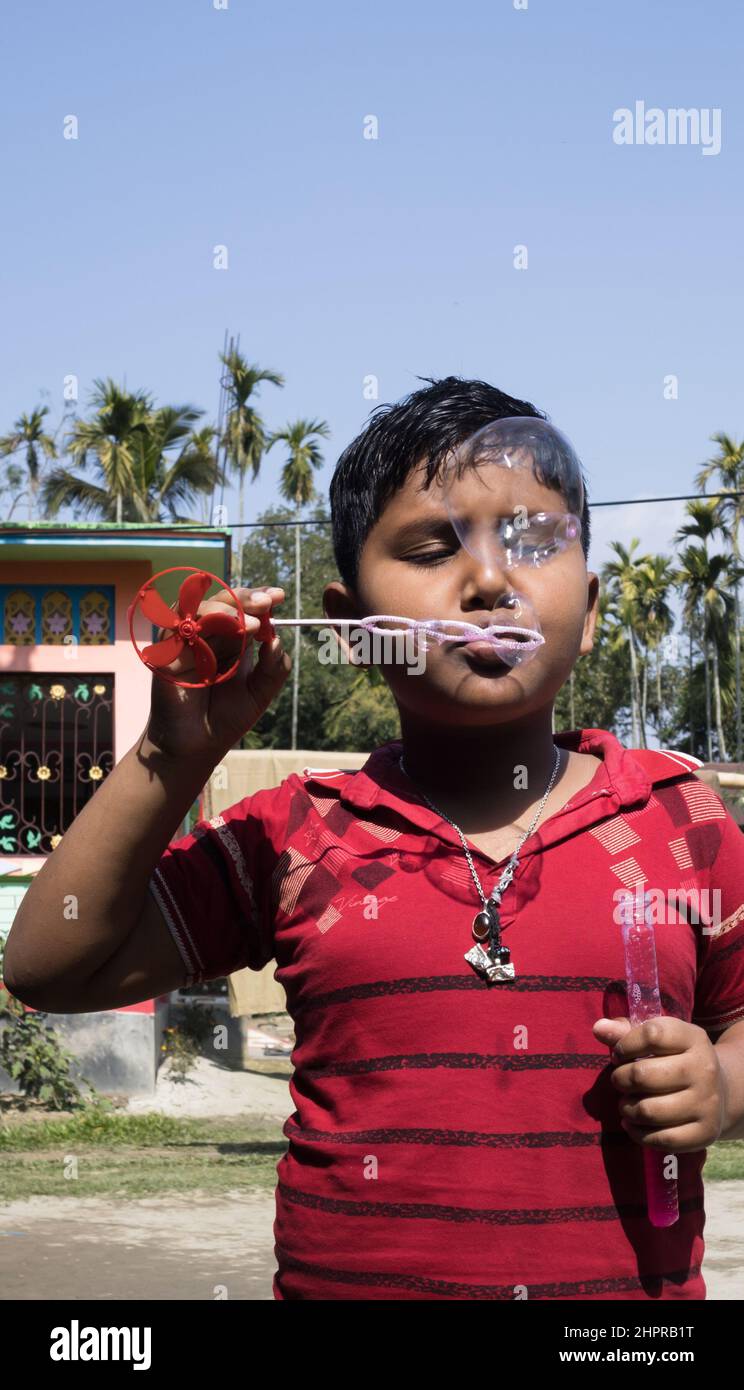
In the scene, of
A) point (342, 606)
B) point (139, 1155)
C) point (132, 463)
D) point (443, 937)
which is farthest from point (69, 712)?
point (132, 463)

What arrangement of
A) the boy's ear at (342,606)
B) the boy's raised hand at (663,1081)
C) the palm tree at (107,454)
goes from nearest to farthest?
the boy's raised hand at (663,1081), the boy's ear at (342,606), the palm tree at (107,454)

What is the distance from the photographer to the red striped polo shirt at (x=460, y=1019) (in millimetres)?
1450

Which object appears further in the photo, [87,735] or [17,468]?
[17,468]

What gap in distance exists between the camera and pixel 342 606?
6.08 feet

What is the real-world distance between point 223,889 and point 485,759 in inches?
13.8

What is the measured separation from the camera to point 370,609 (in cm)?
173

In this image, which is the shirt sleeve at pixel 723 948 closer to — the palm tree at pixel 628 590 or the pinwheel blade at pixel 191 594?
the pinwheel blade at pixel 191 594

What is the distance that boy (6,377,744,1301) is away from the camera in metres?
1.45

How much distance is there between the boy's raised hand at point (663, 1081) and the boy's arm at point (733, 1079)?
80 millimetres

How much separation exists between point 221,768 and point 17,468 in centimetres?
3047

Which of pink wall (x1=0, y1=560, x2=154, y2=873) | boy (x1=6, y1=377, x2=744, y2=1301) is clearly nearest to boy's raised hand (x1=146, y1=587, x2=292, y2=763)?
boy (x1=6, y1=377, x2=744, y2=1301)

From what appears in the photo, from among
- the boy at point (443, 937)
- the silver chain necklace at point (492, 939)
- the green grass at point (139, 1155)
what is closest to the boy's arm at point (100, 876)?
the boy at point (443, 937)

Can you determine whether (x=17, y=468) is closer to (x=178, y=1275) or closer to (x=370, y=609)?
(x=178, y=1275)

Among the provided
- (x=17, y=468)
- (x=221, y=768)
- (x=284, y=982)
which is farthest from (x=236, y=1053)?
(x=17, y=468)
